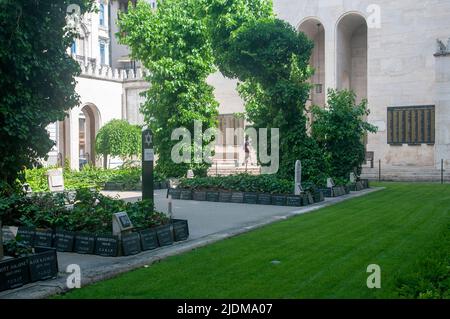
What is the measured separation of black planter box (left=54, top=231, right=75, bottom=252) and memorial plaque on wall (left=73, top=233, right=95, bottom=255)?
10cm

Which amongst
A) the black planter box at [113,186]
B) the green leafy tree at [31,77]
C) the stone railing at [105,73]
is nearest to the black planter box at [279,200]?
the green leafy tree at [31,77]

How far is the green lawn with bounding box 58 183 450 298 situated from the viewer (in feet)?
24.1

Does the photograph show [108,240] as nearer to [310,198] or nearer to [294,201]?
[294,201]

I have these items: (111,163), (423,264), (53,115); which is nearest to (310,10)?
(111,163)

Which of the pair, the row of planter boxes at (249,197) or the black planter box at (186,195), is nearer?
the row of planter boxes at (249,197)

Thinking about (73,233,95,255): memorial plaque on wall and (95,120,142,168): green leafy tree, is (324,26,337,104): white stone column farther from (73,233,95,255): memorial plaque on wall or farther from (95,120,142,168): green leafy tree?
(73,233,95,255): memorial plaque on wall

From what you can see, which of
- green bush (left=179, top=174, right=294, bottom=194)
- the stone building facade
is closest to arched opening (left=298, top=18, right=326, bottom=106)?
the stone building facade

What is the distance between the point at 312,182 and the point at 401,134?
55.6 ft

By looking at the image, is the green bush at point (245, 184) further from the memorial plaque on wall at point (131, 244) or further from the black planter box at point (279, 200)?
the memorial plaque on wall at point (131, 244)

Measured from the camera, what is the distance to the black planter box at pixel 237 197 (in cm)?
1934

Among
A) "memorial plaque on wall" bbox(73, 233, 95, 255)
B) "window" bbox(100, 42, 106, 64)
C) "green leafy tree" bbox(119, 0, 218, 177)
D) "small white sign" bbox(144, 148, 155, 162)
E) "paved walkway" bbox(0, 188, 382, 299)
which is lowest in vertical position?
"paved walkway" bbox(0, 188, 382, 299)

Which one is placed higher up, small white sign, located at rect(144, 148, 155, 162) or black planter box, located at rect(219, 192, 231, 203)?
small white sign, located at rect(144, 148, 155, 162)

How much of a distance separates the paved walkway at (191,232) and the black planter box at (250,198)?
631mm

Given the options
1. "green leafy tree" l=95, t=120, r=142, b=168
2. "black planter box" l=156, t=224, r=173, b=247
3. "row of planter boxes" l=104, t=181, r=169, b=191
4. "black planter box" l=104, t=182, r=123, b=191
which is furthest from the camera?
"green leafy tree" l=95, t=120, r=142, b=168
